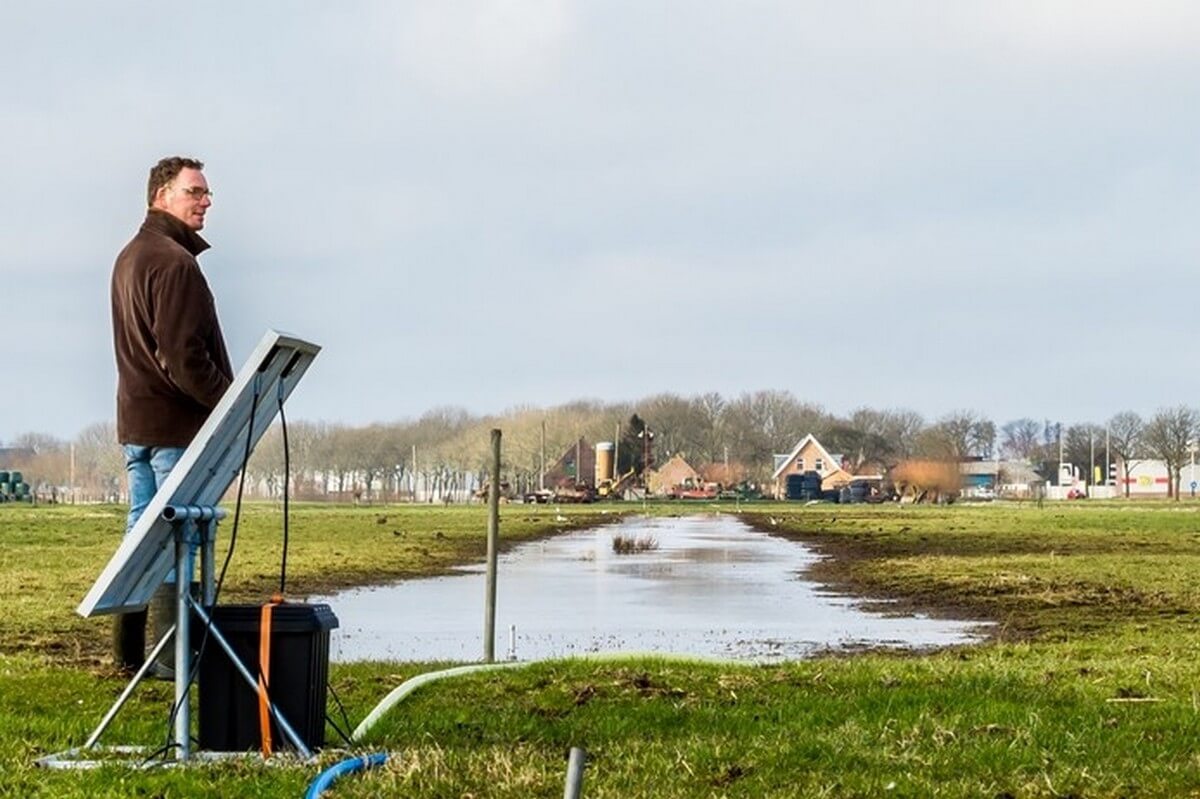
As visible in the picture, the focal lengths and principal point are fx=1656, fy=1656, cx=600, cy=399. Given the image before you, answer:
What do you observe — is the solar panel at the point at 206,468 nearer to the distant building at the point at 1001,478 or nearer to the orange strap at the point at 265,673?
the orange strap at the point at 265,673

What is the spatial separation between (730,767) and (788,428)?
7166 inches

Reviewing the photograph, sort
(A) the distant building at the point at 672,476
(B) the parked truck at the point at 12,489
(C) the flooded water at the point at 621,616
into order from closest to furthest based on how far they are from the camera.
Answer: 1. (C) the flooded water at the point at 621,616
2. (B) the parked truck at the point at 12,489
3. (A) the distant building at the point at 672,476

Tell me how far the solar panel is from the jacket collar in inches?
45.8

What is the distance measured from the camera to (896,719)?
25.0ft

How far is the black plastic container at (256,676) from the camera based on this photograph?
6.66 m

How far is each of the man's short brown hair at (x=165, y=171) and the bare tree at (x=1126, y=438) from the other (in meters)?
177

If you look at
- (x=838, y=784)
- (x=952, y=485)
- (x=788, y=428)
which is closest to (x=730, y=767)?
(x=838, y=784)

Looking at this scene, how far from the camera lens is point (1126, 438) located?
600ft

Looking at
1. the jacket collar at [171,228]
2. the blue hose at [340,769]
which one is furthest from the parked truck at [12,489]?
the blue hose at [340,769]

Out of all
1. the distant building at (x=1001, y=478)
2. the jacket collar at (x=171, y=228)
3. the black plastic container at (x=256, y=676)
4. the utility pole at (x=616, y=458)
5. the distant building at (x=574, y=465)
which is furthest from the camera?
the distant building at (x=1001, y=478)

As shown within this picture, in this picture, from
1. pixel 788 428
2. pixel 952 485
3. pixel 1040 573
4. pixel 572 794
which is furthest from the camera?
pixel 788 428

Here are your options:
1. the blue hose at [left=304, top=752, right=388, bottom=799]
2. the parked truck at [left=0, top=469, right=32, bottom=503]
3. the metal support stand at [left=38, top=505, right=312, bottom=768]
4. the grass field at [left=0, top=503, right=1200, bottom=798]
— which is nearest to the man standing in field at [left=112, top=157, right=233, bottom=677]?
the metal support stand at [left=38, top=505, right=312, bottom=768]

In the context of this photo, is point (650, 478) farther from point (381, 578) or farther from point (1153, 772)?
point (1153, 772)

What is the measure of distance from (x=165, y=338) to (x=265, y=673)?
175 centimetres
